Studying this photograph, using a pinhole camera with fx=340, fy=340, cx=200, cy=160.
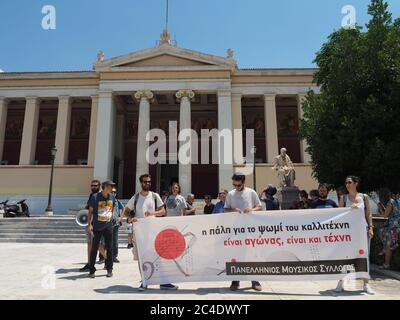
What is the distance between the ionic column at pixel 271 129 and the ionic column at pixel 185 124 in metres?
5.97

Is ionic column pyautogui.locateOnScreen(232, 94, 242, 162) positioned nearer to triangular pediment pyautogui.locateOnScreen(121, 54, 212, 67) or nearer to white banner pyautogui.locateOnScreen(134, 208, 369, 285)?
triangular pediment pyautogui.locateOnScreen(121, 54, 212, 67)

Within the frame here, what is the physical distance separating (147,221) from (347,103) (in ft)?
24.5

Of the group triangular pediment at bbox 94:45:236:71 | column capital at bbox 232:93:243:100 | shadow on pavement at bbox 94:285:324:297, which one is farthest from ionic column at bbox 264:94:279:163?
shadow on pavement at bbox 94:285:324:297

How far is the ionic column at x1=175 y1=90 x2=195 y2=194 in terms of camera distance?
24.4m

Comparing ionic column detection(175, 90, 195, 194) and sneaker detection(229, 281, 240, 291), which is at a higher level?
ionic column detection(175, 90, 195, 194)

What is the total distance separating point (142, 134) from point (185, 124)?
3.35m

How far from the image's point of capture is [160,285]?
17.9 feet

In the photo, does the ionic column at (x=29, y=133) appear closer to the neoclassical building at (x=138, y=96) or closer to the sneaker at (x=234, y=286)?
the neoclassical building at (x=138, y=96)

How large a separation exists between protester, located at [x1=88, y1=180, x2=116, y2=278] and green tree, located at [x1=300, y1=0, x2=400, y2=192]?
679 cm

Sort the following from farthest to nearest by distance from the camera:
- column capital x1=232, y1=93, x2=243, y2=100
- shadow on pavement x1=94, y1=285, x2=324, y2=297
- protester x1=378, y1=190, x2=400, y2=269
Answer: column capital x1=232, y1=93, x2=243, y2=100 < protester x1=378, y1=190, x2=400, y2=269 < shadow on pavement x1=94, y1=285, x2=324, y2=297

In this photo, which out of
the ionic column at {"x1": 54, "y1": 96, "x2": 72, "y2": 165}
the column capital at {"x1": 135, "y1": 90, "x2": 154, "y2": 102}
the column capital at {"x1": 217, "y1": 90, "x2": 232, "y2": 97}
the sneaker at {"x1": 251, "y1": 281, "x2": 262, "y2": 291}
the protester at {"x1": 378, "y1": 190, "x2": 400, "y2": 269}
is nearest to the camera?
the sneaker at {"x1": 251, "y1": 281, "x2": 262, "y2": 291}

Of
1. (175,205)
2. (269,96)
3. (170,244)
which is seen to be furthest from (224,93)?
(170,244)

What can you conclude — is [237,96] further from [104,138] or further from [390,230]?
[390,230]
